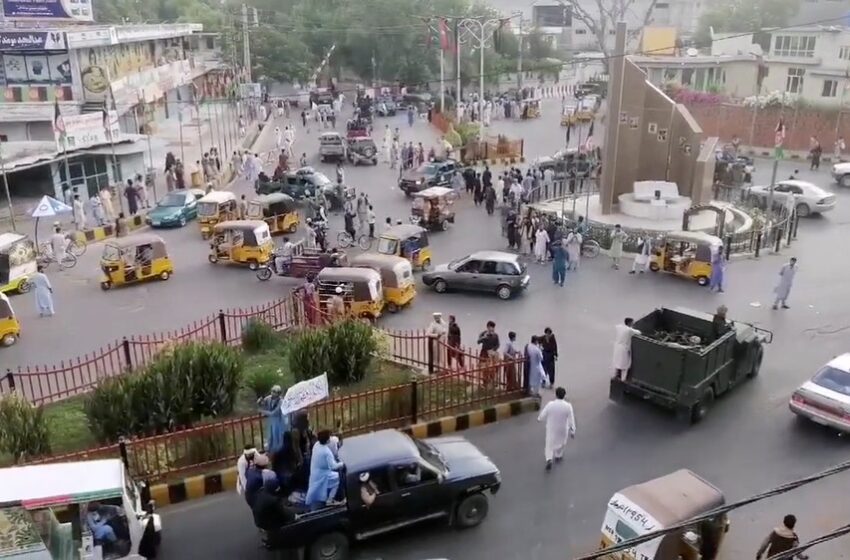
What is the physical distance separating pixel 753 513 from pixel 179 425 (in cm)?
831

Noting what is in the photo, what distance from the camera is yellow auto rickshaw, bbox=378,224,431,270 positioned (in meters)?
20.7

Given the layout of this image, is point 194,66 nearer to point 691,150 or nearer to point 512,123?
point 512,123

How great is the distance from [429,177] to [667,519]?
23510 mm

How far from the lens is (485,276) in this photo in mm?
18984

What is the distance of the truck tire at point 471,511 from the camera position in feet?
31.5

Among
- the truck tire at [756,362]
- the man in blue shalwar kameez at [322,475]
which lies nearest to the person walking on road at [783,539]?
the man in blue shalwar kameez at [322,475]

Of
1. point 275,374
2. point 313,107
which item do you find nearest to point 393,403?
point 275,374

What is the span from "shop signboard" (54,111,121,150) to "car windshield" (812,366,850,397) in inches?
972

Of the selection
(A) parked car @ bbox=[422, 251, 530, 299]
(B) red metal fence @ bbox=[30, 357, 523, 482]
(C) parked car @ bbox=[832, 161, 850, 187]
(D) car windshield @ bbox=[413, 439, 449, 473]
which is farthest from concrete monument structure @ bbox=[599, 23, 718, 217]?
(D) car windshield @ bbox=[413, 439, 449, 473]

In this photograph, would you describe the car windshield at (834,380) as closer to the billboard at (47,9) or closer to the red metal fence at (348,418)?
the red metal fence at (348,418)

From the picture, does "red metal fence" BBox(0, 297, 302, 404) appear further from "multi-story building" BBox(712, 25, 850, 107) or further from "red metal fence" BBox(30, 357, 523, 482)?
"multi-story building" BBox(712, 25, 850, 107)

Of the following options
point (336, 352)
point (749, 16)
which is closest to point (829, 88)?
point (749, 16)

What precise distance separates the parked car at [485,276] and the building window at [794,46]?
113 feet

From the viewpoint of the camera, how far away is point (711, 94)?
46.0 m
